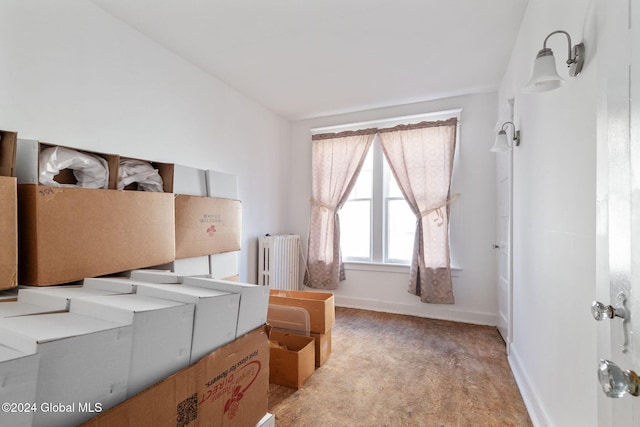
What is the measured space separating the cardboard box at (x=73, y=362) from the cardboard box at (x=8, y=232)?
0.53 meters

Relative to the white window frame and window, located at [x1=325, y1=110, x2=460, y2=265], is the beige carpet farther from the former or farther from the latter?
window, located at [x1=325, y1=110, x2=460, y2=265]

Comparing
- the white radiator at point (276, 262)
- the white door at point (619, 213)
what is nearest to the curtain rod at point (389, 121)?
the white radiator at point (276, 262)

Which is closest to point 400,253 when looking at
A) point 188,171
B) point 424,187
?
point 424,187

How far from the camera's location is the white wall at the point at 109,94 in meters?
1.72

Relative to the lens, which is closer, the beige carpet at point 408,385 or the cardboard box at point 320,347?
the beige carpet at point 408,385

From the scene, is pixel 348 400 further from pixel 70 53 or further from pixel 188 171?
pixel 70 53

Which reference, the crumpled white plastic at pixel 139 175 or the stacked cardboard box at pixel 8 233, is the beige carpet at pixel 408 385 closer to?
the stacked cardboard box at pixel 8 233

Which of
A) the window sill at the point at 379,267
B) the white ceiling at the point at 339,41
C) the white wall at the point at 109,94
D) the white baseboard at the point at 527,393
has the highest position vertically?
the white ceiling at the point at 339,41

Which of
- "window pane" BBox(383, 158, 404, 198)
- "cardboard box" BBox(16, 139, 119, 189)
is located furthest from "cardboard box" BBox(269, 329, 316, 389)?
"window pane" BBox(383, 158, 404, 198)

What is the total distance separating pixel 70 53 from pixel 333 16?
5.97 feet

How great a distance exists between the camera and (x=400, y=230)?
391cm

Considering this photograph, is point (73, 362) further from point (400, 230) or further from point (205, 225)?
point (400, 230)

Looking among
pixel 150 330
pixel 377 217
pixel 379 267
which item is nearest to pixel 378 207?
pixel 377 217

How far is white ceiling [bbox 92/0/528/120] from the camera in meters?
2.09
